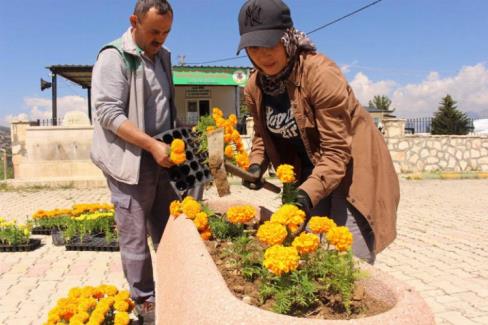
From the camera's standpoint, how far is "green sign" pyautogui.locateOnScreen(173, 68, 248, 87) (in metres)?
20.6

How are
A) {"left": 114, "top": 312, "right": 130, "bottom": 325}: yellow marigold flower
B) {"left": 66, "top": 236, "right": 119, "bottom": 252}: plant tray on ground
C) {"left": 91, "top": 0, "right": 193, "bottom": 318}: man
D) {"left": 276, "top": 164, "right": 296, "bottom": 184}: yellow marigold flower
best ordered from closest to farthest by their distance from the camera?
1. {"left": 276, "top": 164, "right": 296, "bottom": 184}: yellow marigold flower
2. {"left": 91, "top": 0, "right": 193, "bottom": 318}: man
3. {"left": 114, "top": 312, "right": 130, "bottom": 325}: yellow marigold flower
4. {"left": 66, "top": 236, "right": 119, "bottom": 252}: plant tray on ground

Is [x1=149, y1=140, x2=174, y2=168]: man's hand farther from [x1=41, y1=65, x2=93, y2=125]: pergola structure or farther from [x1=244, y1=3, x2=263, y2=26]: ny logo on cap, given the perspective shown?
[x1=41, y1=65, x2=93, y2=125]: pergola structure

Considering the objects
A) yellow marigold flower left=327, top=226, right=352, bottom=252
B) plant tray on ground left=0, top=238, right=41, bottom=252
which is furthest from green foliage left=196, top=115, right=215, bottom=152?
plant tray on ground left=0, top=238, right=41, bottom=252

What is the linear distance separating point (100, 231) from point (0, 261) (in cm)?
126

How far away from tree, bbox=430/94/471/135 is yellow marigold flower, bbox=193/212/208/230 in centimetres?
2591

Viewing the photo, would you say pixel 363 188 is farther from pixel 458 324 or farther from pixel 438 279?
pixel 438 279

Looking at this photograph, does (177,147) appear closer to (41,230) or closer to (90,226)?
(90,226)

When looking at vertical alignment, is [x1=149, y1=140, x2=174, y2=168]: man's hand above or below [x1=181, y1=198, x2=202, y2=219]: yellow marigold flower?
above

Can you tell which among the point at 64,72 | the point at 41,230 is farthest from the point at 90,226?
the point at 64,72

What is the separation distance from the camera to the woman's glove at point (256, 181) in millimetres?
2340

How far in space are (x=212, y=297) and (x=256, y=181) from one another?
43.8 inches

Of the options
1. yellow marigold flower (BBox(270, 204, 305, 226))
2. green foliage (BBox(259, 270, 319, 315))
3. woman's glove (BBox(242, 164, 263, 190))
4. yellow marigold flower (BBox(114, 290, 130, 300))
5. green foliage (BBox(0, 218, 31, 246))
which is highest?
woman's glove (BBox(242, 164, 263, 190))

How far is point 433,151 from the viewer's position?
1473cm

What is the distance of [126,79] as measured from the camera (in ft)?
8.30
